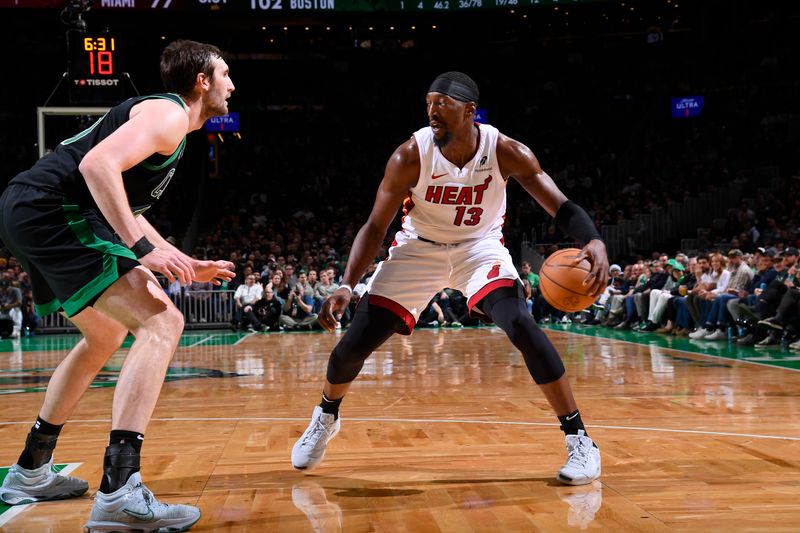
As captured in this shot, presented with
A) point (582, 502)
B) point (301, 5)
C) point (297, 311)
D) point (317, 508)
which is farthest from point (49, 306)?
point (301, 5)

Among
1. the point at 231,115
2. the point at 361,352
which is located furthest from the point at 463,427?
the point at 231,115

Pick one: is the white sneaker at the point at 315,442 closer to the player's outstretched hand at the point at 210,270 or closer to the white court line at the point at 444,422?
the player's outstretched hand at the point at 210,270

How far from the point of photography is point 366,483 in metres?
3.76

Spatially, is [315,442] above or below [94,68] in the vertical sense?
below

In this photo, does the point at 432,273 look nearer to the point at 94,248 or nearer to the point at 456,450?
the point at 456,450

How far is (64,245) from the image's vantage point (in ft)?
10.6

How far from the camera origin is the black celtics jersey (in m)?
3.29

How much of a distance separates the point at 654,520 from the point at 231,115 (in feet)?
92.5

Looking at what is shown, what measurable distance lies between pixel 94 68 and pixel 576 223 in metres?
10.3

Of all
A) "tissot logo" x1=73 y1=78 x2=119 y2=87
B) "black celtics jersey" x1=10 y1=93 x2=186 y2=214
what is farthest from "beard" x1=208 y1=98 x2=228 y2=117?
"tissot logo" x1=73 y1=78 x2=119 y2=87

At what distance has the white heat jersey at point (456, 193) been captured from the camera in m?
4.23

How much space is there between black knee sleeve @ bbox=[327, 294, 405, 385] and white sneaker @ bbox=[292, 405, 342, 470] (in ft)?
0.69

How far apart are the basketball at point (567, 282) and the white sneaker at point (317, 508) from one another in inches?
57.9

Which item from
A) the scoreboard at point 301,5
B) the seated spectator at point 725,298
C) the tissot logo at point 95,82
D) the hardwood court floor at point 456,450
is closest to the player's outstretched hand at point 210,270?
the hardwood court floor at point 456,450
